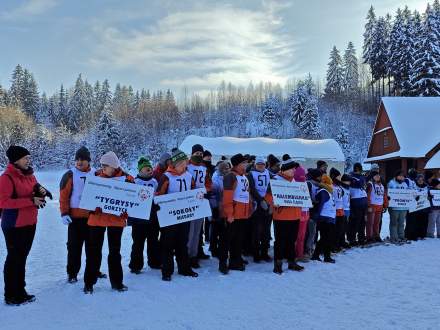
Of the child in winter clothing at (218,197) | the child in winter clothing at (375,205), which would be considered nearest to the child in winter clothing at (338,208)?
the child in winter clothing at (375,205)

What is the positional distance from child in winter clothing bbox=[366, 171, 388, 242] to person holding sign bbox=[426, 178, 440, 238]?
2118mm

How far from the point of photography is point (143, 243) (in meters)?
7.30

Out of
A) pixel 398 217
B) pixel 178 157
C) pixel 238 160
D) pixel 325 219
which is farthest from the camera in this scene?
pixel 398 217

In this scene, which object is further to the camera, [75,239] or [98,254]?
[75,239]

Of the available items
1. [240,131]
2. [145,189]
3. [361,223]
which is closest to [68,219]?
[145,189]

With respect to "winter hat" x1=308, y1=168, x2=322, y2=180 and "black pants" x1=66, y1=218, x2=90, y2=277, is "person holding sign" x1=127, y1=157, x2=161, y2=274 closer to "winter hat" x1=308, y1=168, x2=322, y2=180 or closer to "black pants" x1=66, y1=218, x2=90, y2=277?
"black pants" x1=66, y1=218, x2=90, y2=277

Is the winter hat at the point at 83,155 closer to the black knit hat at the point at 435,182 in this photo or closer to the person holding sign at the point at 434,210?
the person holding sign at the point at 434,210

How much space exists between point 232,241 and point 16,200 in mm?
3630

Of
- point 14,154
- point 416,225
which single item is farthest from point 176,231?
point 416,225

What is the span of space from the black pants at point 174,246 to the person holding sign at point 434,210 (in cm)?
863

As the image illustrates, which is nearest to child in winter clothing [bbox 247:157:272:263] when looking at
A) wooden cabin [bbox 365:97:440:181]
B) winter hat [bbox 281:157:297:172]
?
winter hat [bbox 281:157:297:172]

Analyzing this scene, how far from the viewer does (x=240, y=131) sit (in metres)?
73.4

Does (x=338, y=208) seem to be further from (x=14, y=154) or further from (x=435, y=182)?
(x=14, y=154)

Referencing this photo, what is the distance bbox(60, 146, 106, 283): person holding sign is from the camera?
638cm
